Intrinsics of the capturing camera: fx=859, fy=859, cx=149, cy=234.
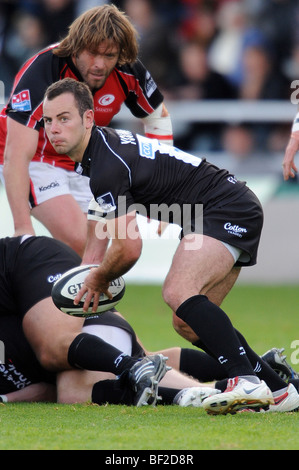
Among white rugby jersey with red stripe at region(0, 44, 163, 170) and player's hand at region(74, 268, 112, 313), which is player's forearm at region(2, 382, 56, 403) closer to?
player's hand at region(74, 268, 112, 313)

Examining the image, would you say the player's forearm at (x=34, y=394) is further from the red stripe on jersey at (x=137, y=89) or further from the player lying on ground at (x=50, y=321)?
the red stripe on jersey at (x=137, y=89)

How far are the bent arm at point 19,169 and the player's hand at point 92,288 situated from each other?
148 centimetres

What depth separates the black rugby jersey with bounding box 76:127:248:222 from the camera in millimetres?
4133

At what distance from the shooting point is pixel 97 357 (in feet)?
14.5

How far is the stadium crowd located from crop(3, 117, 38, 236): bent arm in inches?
214

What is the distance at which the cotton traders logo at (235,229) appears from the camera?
14.3 ft

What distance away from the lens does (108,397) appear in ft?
14.8

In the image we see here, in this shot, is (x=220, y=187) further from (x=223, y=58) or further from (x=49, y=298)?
(x=223, y=58)

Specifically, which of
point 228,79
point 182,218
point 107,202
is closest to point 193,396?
point 182,218

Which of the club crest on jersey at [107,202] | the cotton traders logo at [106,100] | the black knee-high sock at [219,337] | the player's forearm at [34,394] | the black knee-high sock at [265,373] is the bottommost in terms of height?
the player's forearm at [34,394]

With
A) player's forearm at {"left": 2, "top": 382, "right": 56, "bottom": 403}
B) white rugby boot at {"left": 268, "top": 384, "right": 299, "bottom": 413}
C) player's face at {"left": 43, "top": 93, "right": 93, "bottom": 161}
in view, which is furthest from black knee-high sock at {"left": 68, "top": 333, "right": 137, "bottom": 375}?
player's face at {"left": 43, "top": 93, "right": 93, "bottom": 161}

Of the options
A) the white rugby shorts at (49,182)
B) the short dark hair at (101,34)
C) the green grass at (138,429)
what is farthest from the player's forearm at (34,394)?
the short dark hair at (101,34)

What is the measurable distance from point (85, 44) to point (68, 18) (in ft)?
19.6
